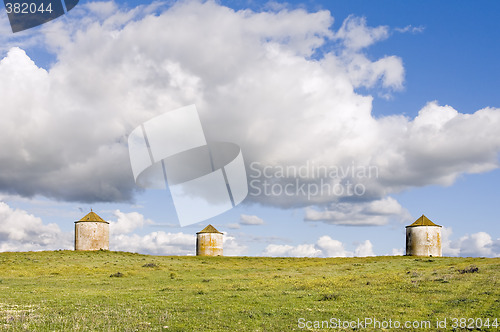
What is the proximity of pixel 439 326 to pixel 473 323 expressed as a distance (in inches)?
48.5

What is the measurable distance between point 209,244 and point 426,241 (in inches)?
1570

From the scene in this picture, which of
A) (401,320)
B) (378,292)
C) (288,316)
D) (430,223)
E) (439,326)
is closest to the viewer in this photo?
(439,326)

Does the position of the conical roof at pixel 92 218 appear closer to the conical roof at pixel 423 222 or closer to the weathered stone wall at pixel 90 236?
the weathered stone wall at pixel 90 236

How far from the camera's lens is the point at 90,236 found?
8094cm

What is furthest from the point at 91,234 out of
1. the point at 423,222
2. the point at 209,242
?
the point at 423,222

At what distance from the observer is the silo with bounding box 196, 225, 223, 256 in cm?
8856

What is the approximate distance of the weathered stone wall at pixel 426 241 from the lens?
7700 centimetres

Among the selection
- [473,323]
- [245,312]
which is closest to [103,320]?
[245,312]

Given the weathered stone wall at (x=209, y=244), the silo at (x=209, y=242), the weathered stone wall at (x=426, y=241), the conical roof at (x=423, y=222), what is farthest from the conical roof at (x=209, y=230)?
the conical roof at (x=423, y=222)

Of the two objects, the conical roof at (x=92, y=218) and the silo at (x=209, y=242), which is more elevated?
the conical roof at (x=92, y=218)

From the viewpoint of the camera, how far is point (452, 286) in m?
24.7

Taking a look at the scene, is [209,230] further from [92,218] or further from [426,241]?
[426,241]

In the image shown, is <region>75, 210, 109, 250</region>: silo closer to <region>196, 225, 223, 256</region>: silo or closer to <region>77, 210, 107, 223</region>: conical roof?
<region>77, 210, 107, 223</region>: conical roof

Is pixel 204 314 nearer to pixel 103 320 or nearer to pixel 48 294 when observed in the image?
pixel 103 320
